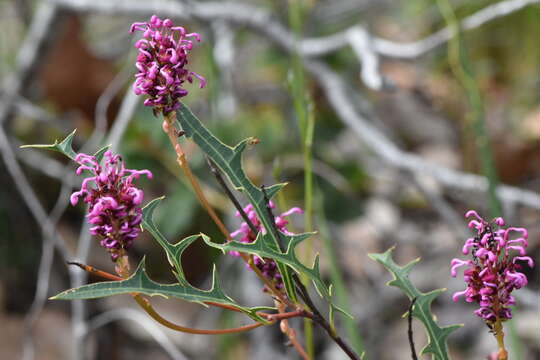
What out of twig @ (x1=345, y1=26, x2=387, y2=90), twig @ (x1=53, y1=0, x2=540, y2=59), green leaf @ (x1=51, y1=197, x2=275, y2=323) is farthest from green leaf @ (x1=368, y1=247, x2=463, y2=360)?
twig @ (x1=53, y1=0, x2=540, y2=59)

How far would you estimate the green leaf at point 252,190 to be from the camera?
1.86 ft

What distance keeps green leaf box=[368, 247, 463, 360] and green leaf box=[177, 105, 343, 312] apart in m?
0.08

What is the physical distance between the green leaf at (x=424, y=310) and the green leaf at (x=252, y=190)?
8 centimetres

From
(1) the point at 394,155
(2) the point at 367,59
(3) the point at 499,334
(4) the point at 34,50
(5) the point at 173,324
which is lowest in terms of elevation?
(5) the point at 173,324

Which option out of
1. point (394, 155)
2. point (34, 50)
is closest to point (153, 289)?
point (394, 155)

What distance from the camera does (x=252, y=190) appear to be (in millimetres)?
592

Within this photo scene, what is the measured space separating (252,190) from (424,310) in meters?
0.21

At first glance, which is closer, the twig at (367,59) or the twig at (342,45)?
the twig at (367,59)

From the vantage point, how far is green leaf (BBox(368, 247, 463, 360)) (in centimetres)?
63

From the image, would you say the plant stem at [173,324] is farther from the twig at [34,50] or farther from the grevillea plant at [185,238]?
the twig at [34,50]

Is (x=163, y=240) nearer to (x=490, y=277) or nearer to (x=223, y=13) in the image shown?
(x=490, y=277)

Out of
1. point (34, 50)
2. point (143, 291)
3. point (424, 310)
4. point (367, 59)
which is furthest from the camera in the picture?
point (34, 50)

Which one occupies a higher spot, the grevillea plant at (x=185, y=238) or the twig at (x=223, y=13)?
the twig at (x=223, y=13)

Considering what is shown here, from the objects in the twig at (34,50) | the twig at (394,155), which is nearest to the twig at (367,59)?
the twig at (394,155)
